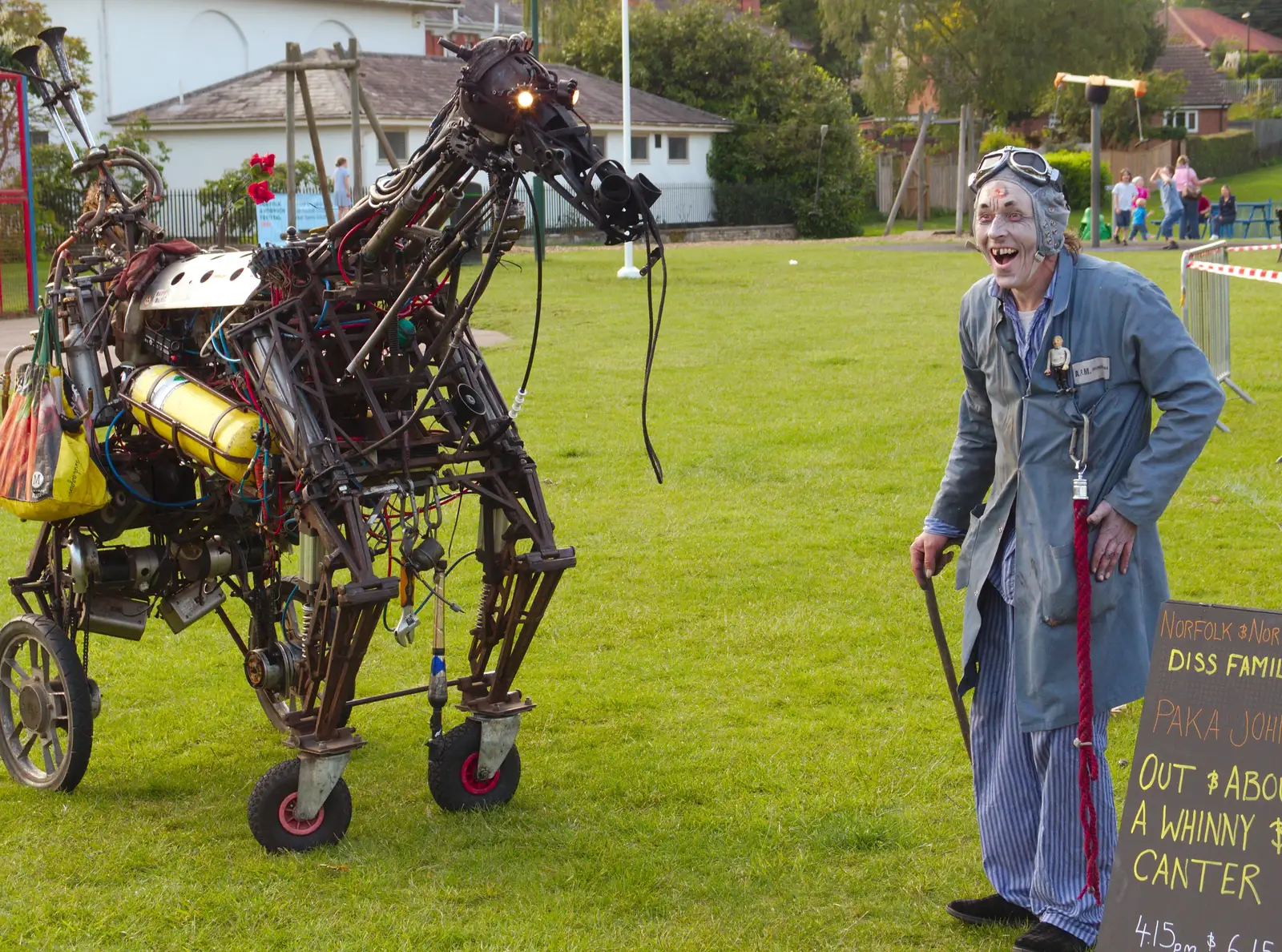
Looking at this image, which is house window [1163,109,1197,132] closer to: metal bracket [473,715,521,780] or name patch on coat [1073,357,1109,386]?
metal bracket [473,715,521,780]

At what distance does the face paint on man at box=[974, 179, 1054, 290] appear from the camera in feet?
13.8

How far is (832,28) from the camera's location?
5659cm

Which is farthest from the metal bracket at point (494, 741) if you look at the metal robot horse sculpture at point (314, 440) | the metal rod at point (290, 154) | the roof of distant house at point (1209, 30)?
the roof of distant house at point (1209, 30)

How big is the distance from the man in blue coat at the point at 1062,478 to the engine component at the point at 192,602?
3291mm

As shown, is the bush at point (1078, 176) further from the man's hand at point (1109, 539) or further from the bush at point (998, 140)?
the man's hand at point (1109, 539)

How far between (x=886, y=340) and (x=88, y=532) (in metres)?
13.3

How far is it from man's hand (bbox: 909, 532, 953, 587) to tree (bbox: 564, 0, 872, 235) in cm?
4415

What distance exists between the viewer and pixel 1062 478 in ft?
14.0

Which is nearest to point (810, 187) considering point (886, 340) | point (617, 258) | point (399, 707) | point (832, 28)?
point (832, 28)

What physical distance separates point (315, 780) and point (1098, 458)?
112 inches

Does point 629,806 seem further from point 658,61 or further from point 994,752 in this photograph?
point 658,61

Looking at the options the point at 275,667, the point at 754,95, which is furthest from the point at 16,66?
the point at 754,95

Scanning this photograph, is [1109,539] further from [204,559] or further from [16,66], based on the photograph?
[16,66]

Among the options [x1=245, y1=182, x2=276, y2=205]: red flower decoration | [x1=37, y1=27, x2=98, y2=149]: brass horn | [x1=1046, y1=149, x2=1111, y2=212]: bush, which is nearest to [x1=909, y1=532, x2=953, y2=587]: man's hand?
[x1=245, y1=182, x2=276, y2=205]: red flower decoration
